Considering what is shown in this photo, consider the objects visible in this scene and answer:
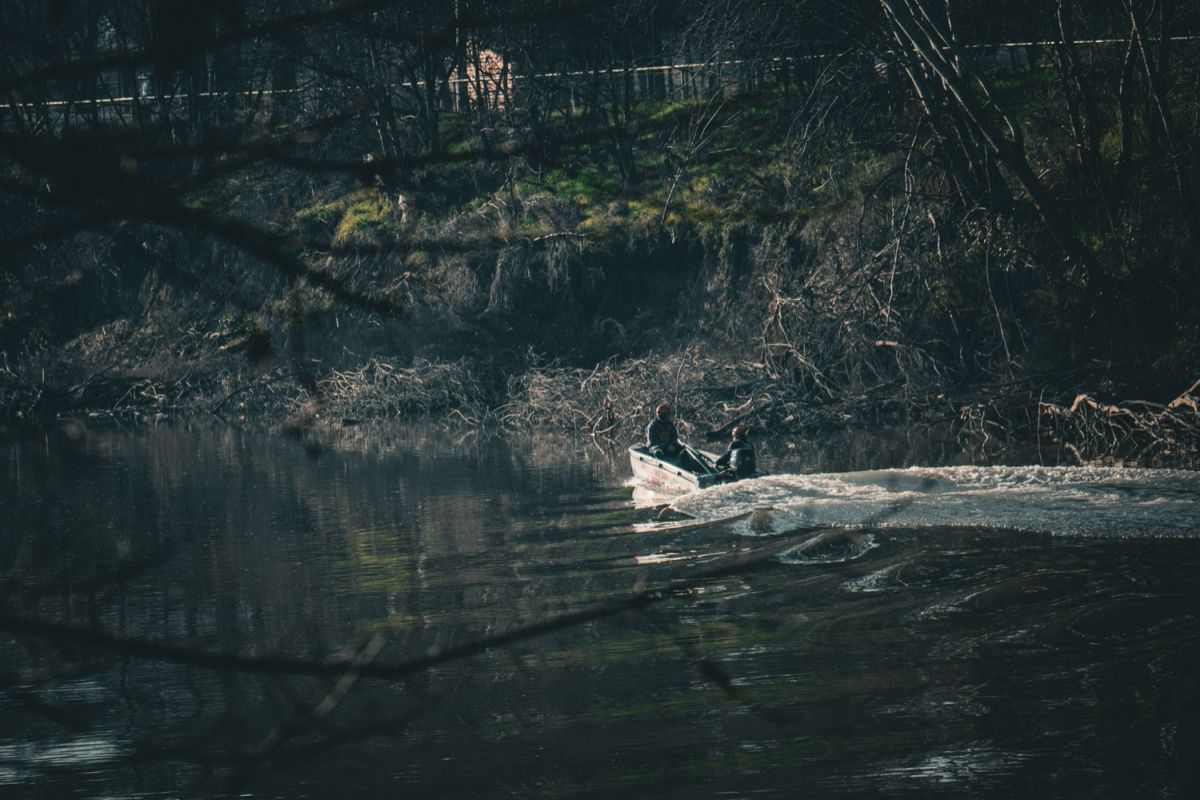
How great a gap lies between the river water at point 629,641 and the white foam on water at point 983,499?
6 cm

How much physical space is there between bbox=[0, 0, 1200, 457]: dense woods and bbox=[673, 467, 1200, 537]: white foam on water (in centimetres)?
421

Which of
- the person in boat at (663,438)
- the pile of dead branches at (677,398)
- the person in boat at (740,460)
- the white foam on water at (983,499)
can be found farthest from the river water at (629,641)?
the pile of dead branches at (677,398)

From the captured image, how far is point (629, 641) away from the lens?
13.7m

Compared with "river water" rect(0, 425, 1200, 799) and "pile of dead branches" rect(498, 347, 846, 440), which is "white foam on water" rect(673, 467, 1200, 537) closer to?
"river water" rect(0, 425, 1200, 799)

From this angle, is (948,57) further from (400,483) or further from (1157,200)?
(400,483)

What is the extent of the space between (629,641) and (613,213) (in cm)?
3169

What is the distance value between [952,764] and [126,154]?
326 inches

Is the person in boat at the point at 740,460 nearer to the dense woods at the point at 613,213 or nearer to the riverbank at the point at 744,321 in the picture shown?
the dense woods at the point at 613,213

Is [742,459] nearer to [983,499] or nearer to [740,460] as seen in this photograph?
[740,460]

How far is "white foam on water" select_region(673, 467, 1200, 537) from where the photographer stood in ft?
59.2

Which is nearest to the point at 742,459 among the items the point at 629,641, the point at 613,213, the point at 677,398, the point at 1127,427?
the point at 1127,427

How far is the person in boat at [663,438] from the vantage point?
24266 mm

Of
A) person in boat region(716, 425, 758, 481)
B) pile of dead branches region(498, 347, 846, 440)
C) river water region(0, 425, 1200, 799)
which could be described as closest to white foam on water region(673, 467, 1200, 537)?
river water region(0, 425, 1200, 799)

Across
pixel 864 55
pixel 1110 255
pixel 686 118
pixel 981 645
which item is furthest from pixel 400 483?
pixel 686 118
